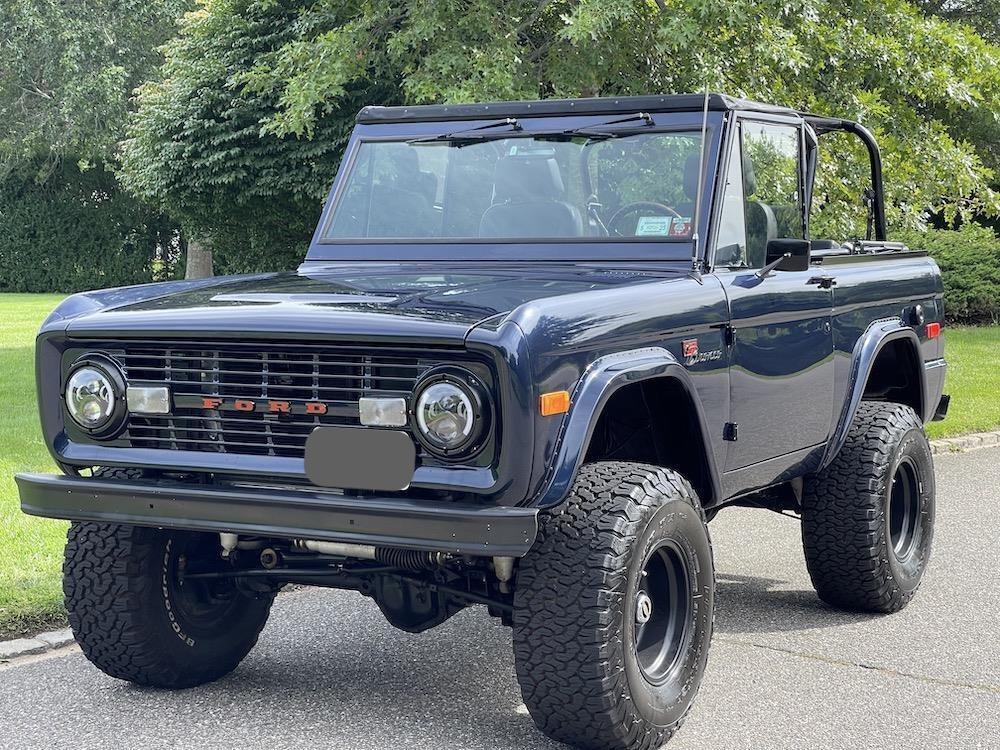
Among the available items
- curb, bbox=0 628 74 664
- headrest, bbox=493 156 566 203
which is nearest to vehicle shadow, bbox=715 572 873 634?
headrest, bbox=493 156 566 203

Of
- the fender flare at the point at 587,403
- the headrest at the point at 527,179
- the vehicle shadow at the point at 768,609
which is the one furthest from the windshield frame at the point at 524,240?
the vehicle shadow at the point at 768,609

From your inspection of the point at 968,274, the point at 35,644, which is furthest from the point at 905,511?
the point at 968,274

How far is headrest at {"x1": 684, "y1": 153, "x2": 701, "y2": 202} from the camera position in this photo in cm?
518

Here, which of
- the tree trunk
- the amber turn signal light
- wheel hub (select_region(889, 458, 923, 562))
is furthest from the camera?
the tree trunk

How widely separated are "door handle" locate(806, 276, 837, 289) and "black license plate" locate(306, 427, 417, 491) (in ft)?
7.24

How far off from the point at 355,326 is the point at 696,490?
4.85ft

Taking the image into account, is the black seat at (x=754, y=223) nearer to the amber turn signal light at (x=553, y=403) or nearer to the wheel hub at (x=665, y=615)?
the wheel hub at (x=665, y=615)

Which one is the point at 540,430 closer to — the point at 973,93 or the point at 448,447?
the point at 448,447

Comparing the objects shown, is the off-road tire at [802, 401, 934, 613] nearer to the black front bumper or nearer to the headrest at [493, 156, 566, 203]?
the headrest at [493, 156, 566, 203]

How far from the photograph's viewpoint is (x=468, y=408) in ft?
12.7

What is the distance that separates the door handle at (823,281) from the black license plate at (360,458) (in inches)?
86.9

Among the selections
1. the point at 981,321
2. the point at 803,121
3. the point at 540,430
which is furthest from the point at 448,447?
the point at 981,321

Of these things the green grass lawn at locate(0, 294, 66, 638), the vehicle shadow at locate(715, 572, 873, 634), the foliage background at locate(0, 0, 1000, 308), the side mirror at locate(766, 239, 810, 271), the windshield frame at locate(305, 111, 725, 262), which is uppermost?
the foliage background at locate(0, 0, 1000, 308)

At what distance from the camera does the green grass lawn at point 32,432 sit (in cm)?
581
